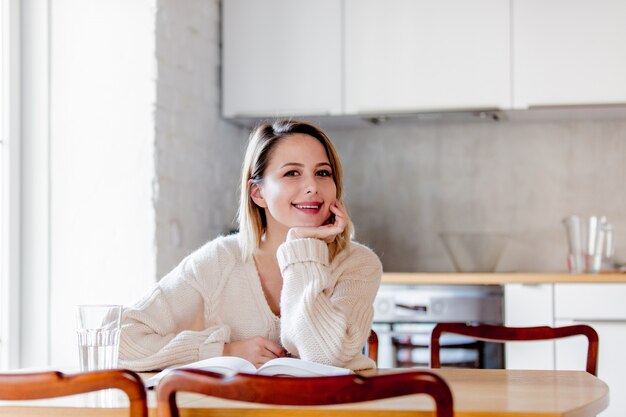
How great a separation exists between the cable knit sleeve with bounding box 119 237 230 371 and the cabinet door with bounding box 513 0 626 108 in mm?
1767

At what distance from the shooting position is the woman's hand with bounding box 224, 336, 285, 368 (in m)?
1.77

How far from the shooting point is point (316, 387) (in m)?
1.04

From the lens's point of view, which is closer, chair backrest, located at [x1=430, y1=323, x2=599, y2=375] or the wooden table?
the wooden table

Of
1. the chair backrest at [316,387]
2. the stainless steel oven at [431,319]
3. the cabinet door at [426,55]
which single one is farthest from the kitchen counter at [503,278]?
the chair backrest at [316,387]

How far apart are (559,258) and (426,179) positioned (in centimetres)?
63

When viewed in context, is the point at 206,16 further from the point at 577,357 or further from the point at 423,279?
the point at 577,357

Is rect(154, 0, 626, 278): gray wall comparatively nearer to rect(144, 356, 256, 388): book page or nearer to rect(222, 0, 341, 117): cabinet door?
rect(222, 0, 341, 117): cabinet door

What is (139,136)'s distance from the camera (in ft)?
9.86

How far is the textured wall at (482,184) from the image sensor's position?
11.9 ft

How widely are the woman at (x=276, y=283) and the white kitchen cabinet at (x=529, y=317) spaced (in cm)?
121

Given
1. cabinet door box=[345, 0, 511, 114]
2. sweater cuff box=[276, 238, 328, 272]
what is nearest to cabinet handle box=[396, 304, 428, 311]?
cabinet door box=[345, 0, 511, 114]

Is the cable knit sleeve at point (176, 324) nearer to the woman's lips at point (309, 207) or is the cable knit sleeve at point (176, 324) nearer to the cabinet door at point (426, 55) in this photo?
the woman's lips at point (309, 207)

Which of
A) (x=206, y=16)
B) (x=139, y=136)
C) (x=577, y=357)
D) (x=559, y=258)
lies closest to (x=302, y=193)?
(x=139, y=136)

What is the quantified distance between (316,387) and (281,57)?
2.67 m
